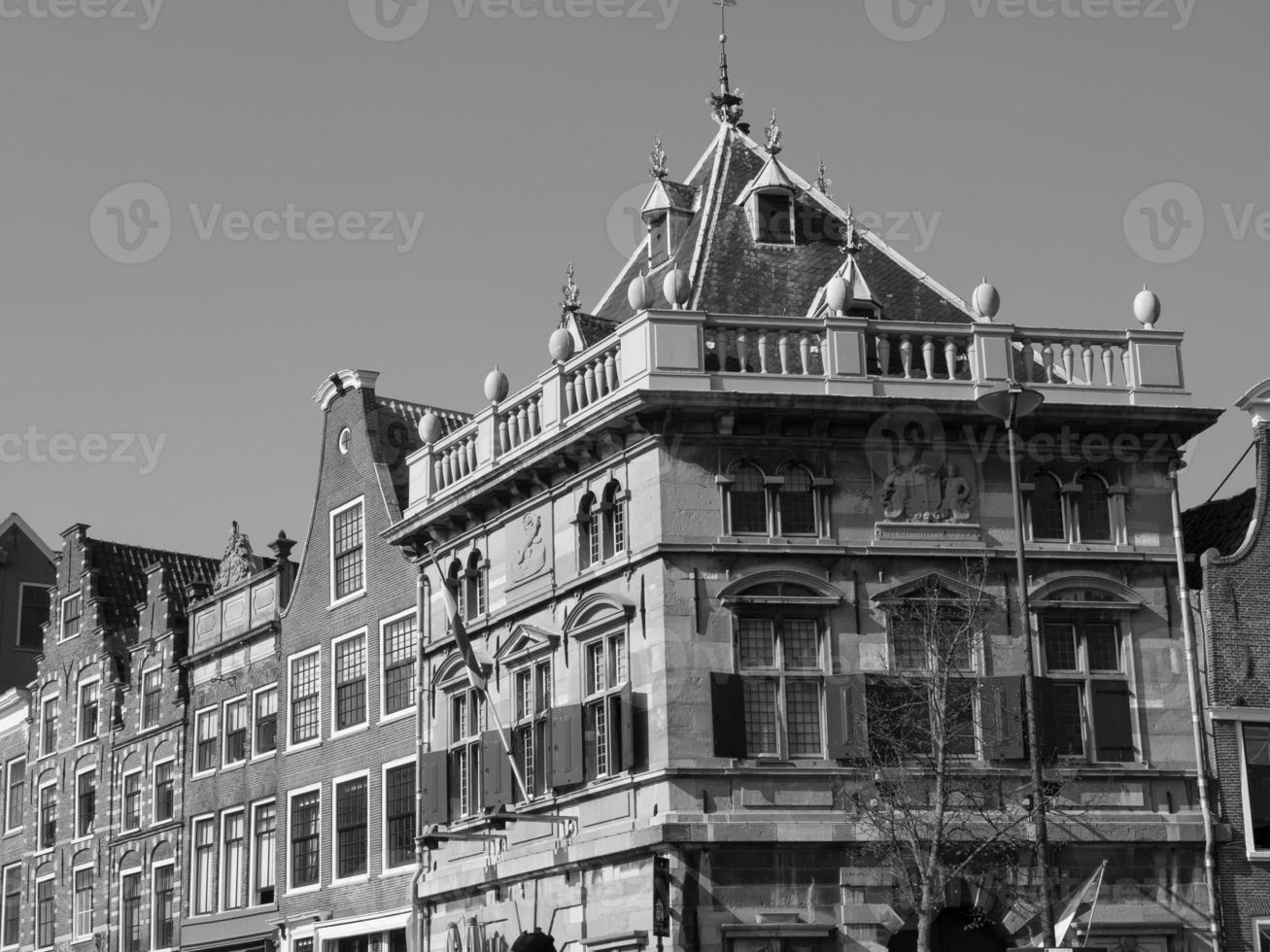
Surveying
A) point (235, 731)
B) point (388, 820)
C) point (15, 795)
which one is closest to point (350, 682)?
point (388, 820)

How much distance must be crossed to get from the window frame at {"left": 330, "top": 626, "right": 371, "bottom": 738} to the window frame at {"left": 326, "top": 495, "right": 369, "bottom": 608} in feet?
2.55

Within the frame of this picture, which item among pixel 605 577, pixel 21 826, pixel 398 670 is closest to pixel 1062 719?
pixel 605 577

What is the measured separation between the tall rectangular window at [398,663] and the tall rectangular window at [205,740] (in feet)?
29.0

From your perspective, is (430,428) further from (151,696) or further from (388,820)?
(151,696)

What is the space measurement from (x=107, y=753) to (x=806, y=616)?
28615 mm

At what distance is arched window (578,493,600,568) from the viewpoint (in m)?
34.8

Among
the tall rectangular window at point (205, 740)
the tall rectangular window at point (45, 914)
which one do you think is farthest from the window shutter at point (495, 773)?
the tall rectangular window at point (45, 914)

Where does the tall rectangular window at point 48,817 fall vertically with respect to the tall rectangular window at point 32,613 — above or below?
below

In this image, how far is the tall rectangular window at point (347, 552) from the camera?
43.8 m

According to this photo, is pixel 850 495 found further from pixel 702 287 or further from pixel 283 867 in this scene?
pixel 283 867

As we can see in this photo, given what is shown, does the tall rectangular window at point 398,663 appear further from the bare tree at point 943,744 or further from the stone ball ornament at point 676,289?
the bare tree at point 943,744

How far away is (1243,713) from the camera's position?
3338cm

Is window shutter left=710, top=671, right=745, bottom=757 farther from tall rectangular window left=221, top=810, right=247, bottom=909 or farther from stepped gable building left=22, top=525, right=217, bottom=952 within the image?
stepped gable building left=22, top=525, right=217, bottom=952

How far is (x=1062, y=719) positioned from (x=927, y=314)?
8306 mm
